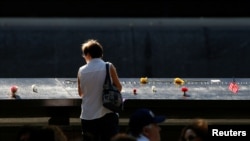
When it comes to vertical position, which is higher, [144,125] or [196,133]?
[144,125]

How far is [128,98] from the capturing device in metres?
9.84

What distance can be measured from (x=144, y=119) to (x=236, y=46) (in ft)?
32.7

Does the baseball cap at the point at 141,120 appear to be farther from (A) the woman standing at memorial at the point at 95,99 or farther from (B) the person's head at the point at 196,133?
(A) the woman standing at memorial at the point at 95,99

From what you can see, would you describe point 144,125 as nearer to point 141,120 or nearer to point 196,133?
point 141,120

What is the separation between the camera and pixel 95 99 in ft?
28.3

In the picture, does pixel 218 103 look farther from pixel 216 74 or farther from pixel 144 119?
pixel 216 74

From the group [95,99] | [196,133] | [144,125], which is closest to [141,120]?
[144,125]

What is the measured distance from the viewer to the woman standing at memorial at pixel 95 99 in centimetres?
860

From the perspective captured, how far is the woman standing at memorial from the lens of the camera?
28.2 ft

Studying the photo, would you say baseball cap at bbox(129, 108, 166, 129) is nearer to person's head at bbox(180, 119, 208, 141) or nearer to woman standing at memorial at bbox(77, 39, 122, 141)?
person's head at bbox(180, 119, 208, 141)

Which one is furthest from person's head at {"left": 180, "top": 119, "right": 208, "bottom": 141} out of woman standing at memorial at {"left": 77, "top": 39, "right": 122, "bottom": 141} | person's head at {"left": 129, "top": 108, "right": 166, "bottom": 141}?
woman standing at memorial at {"left": 77, "top": 39, "right": 122, "bottom": 141}
